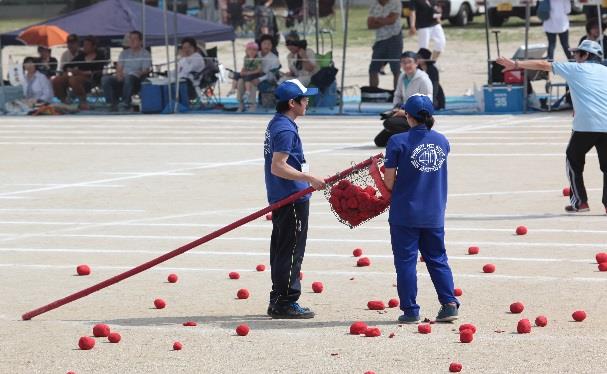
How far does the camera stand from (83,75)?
28.1m

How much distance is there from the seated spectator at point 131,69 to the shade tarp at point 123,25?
96 cm

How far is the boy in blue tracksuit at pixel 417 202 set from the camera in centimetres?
899

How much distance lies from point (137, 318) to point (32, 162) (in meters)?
10.9

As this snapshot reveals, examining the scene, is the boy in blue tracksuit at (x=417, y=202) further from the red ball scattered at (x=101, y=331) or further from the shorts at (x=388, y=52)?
the shorts at (x=388, y=52)

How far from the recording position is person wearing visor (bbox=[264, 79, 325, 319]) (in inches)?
365

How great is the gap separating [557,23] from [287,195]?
18.1 m

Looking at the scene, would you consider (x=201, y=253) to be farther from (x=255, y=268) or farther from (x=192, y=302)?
(x=192, y=302)

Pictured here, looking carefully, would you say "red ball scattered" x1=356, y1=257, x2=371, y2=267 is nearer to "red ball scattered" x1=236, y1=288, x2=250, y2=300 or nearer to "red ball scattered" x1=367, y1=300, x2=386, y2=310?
"red ball scattered" x1=236, y1=288, x2=250, y2=300

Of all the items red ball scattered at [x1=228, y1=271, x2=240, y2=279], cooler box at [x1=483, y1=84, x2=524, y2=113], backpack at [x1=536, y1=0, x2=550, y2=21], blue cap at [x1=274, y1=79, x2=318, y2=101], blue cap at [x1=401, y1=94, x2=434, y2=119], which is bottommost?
red ball scattered at [x1=228, y1=271, x2=240, y2=279]

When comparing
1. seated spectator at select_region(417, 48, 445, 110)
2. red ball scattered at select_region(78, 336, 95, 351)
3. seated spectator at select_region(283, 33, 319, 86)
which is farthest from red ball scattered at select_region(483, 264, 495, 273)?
seated spectator at select_region(283, 33, 319, 86)

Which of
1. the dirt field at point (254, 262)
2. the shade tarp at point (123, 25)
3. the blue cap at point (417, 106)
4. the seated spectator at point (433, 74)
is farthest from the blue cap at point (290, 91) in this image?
the shade tarp at point (123, 25)

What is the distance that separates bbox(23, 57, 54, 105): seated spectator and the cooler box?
9119 mm

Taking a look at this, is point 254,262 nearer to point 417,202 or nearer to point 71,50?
point 417,202

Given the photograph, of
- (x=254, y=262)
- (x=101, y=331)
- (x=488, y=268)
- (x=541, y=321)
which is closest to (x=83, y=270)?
(x=254, y=262)
